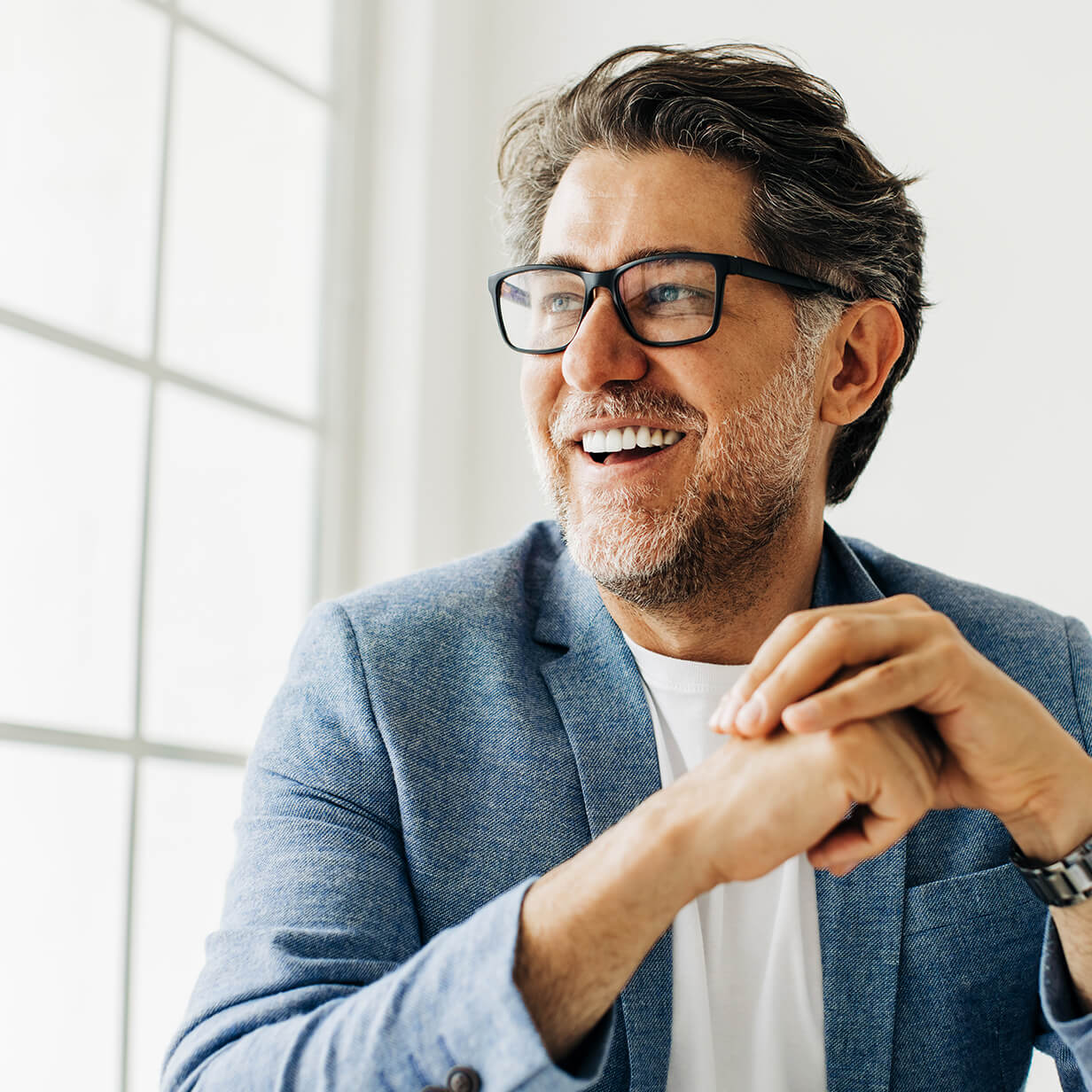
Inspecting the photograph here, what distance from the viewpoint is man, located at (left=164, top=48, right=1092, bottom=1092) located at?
1134 mm

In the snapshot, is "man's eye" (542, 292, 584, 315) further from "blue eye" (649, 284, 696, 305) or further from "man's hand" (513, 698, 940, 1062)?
"man's hand" (513, 698, 940, 1062)

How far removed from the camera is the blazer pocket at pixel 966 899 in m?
1.55

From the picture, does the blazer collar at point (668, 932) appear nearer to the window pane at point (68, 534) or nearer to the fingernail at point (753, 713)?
the fingernail at point (753, 713)

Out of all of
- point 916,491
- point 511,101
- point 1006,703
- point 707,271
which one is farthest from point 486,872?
point 511,101

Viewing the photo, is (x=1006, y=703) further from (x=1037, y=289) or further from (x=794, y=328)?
(x=1037, y=289)

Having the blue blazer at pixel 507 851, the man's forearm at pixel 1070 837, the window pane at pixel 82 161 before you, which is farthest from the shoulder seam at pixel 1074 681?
the window pane at pixel 82 161

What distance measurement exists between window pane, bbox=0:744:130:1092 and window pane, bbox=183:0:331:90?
51.6 inches

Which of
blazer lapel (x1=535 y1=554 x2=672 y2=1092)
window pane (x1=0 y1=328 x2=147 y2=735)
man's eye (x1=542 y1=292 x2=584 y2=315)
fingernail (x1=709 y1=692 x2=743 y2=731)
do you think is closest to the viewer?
fingernail (x1=709 y1=692 x2=743 y2=731)

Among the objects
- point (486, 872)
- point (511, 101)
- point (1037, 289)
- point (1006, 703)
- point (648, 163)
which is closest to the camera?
point (1006, 703)

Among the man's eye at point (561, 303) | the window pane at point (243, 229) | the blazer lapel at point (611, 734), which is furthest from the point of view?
the window pane at point (243, 229)

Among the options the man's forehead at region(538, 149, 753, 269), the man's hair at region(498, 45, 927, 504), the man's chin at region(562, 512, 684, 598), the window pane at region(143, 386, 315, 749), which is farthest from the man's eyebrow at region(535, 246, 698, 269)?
the window pane at region(143, 386, 315, 749)

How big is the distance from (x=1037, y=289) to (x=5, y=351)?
174 centimetres

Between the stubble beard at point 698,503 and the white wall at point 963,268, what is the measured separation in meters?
0.70

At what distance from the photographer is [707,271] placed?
1.63 m
